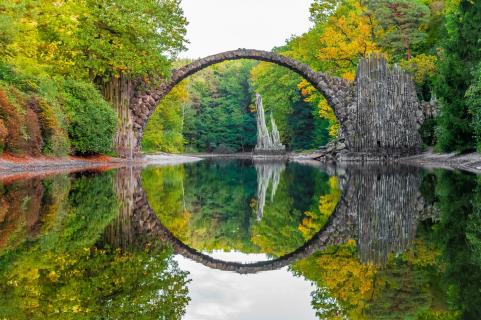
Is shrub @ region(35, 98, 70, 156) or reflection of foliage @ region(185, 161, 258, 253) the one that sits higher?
shrub @ region(35, 98, 70, 156)

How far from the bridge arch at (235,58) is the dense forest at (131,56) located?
709 millimetres

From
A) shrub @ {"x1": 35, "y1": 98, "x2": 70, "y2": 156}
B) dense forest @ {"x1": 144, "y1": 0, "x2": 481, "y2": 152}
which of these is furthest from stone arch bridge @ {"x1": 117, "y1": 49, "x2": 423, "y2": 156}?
shrub @ {"x1": 35, "y1": 98, "x2": 70, "y2": 156}

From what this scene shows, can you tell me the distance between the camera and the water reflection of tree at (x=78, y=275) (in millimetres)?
3203

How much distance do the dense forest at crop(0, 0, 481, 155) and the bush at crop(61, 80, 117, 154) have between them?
0.04 m

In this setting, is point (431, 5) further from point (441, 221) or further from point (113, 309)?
point (113, 309)

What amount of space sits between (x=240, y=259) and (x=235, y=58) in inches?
A: 962

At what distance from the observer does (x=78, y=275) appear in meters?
3.94

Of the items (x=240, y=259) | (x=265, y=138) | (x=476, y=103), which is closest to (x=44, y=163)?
(x=476, y=103)

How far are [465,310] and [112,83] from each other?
23689 mm

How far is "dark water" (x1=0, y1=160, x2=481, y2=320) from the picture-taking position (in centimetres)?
329

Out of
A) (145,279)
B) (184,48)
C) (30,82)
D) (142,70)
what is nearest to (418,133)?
(184,48)

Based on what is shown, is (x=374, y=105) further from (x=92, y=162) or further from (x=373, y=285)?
(x=373, y=285)

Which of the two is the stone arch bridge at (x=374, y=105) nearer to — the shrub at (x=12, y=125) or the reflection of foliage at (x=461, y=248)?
the shrub at (x=12, y=125)

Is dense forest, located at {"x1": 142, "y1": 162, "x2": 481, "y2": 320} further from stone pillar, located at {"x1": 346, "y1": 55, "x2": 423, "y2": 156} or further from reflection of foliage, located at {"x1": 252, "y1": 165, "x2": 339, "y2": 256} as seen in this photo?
stone pillar, located at {"x1": 346, "y1": 55, "x2": 423, "y2": 156}
